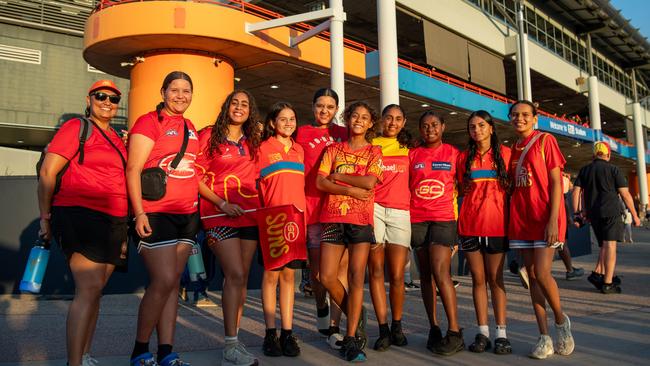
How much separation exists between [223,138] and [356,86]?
16.3 m

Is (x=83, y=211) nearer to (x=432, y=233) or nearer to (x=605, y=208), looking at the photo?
(x=432, y=233)

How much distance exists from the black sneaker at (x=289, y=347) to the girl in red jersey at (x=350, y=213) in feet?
1.15

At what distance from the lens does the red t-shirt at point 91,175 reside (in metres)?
3.13

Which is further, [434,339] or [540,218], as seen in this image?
[434,339]

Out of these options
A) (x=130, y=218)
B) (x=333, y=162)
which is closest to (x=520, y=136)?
(x=333, y=162)

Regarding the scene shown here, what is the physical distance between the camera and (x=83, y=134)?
3219mm

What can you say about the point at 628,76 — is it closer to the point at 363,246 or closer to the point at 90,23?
the point at 90,23

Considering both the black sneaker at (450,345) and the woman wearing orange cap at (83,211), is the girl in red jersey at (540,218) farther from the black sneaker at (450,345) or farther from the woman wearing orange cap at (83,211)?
the woman wearing orange cap at (83,211)

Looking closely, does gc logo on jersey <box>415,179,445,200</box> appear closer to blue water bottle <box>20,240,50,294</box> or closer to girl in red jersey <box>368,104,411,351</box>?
girl in red jersey <box>368,104,411,351</box>

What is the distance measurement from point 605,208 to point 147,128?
650cm

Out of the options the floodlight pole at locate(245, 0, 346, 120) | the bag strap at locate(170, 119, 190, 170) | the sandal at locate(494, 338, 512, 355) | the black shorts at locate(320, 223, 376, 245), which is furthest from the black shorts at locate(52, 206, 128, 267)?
the floodlight pole at locate(245, 0, 346, 120)

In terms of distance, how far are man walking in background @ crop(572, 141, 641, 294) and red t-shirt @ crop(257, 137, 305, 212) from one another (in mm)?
5159

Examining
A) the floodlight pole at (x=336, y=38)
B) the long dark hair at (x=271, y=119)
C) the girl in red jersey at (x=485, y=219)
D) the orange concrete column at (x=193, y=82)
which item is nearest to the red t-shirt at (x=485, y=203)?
the girl in red jersey at (x=485, y=219)

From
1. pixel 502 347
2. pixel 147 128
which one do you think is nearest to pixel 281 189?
pixel 147 128
